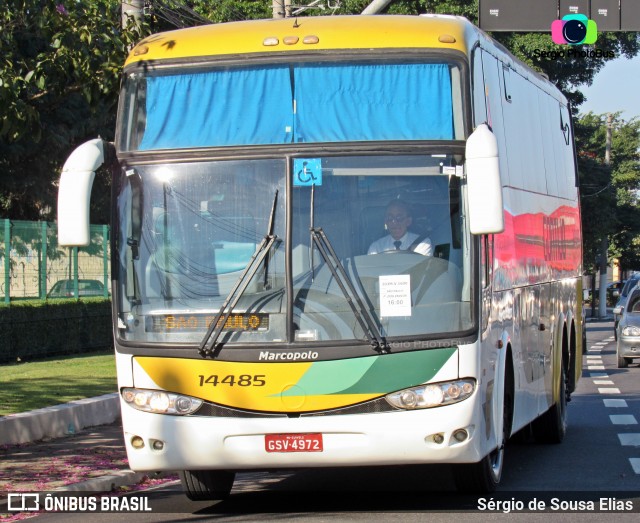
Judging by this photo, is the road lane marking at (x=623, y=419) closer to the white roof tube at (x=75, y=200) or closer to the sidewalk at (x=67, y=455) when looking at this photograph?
the sidewalk at (x=67, y=455)

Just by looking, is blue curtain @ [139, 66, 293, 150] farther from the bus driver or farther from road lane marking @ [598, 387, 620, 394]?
road lane marking @ [598, 387, 620, 394]

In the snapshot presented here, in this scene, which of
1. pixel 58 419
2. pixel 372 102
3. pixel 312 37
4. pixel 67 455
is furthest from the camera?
pixel 58 419

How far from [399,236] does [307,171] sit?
2.54 feet

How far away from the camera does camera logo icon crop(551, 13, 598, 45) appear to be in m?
25.2

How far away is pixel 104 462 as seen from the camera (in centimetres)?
1177

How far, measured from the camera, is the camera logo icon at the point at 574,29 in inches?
992

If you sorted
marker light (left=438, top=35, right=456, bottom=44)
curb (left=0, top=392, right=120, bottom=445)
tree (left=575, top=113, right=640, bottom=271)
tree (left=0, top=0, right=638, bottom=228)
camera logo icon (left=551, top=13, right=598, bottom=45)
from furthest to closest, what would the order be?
tree (left=575, top=113, right=640, bottom=271) < camera logo icon (left=551, top=13, right=598, bottom=45) < curb (left=0, top=392, right=120, bottom=445) < tree (left=0, top=0, right=638, bottom=228) < marker light (left=438, top=35, right=456, bottom=44)

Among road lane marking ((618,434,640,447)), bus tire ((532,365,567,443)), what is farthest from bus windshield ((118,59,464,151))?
road lane marking ((618,434,640,447))

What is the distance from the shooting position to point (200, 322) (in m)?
8.70

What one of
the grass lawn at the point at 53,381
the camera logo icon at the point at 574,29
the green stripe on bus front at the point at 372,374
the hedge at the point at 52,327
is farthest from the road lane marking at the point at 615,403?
the green stripe on bus front at the point at 372,374

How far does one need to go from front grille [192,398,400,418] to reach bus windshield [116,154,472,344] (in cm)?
45

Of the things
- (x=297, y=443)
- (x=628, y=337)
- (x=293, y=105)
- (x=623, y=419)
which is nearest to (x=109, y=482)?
(x=297, y=443)

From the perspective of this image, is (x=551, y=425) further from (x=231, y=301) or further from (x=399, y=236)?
(x=231, y=301)

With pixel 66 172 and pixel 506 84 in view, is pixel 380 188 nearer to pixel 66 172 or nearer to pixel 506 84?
pixel 66 172
